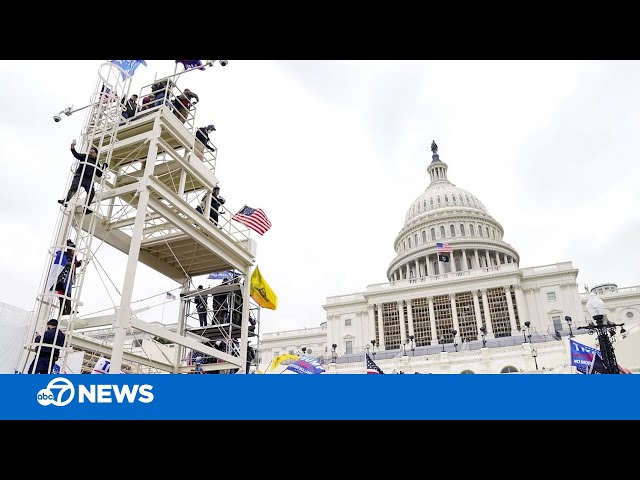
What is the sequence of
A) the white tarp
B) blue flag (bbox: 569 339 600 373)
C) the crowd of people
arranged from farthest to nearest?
the white tarp → blue flag (bbox: 569 339 600 373) → the crowd of people

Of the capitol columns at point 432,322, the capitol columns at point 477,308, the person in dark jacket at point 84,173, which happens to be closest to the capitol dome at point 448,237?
the capitol columns at point 477,308

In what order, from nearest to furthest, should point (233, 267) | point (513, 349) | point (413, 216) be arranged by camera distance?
point (233, 267) → point (513, 349) → point (413, 216)

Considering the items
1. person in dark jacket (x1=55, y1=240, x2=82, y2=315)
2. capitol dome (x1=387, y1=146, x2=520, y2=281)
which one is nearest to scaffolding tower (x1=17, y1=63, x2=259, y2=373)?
person in dark jacket (x1=55, y1=240, x2=82, y2=315)

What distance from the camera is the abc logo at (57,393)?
473cm

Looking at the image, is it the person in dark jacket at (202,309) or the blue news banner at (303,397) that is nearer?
the blue news banner at (303,397)

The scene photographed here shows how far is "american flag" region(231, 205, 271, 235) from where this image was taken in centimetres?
2414

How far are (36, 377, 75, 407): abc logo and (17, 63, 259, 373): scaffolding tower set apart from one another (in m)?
10.5

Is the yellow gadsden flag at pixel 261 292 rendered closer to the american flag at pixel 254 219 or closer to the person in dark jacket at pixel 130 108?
the american flag at pixel 254 219

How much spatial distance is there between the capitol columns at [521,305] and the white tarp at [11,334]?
72741 mm

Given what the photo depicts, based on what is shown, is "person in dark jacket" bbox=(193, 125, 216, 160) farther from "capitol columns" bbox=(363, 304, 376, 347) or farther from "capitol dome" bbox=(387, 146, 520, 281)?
"capitol dome" bbox=(387, 146, 520, 281)
